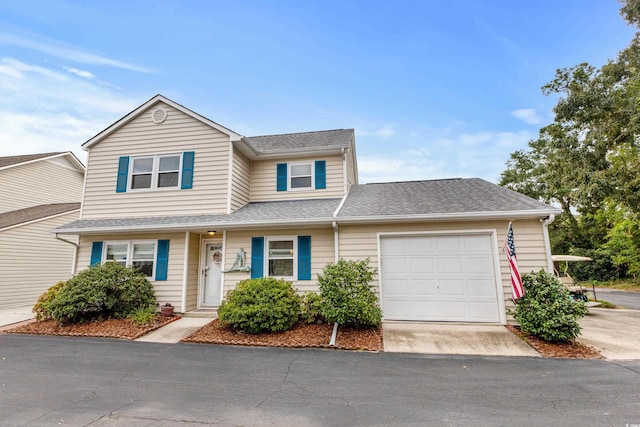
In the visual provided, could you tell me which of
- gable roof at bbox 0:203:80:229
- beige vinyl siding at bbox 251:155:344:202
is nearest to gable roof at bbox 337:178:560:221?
beige vinyl siding at bbox 251:155:344:202

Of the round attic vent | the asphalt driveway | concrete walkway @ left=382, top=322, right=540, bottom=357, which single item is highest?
the round attic vent

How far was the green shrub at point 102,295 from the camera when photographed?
300 inches

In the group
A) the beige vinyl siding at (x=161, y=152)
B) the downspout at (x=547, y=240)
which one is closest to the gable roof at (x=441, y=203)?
the downspout at (x=547, y=240)

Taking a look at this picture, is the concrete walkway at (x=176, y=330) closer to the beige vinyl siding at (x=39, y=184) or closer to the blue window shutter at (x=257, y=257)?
the blue window shutter at (x=257, y=257)

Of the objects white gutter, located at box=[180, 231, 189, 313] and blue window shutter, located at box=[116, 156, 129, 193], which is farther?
blue window shutter, located at box=[116, 156, 129, 193]

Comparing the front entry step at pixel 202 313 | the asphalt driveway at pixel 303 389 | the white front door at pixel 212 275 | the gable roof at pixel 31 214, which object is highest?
the gable roof at pixel 31 214

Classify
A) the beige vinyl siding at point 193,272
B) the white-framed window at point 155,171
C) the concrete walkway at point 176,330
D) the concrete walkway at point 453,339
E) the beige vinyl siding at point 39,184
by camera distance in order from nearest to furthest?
the concrete walkway at point 453,339
the concrete walkway at point 176,330
the beige vinyl siding at point 193,272
the white-framed window at point 155,171
the beige vinyl siding at point 39,184

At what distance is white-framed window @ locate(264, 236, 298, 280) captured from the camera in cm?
859

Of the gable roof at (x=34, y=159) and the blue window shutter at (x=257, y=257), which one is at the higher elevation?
the gable roof at (x=34, y=159)

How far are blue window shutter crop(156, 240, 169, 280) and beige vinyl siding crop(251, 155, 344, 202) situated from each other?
3.33 metres

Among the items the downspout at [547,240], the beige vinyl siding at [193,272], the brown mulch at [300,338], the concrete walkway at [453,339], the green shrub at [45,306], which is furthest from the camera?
the beige vinyl siding at [193,272]

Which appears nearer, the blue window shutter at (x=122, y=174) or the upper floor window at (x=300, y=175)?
the blue window shutter at (x=122, y=174)

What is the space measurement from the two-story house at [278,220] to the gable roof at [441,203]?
46 mm

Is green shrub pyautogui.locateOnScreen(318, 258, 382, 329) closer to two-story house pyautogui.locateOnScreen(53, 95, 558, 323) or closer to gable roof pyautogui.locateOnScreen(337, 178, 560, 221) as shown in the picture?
two-story house pyautogui.locateOnScreen(53, 95, 558, 323)
